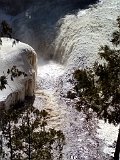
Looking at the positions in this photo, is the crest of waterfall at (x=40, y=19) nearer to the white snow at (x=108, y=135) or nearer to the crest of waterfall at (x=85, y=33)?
the crest of waterfall at (x=85, y=33)

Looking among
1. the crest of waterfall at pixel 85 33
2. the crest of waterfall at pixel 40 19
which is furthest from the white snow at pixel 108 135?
the crest of waterfall at pixel 40 19

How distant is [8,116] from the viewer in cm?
1038

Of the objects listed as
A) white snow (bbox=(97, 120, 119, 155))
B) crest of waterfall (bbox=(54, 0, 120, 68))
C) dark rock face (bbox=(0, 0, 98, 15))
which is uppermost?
dark rock face (bbox=(0, 0, 98, 15))

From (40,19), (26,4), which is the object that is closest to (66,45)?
(40,19)

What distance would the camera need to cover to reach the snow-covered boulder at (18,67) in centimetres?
1953

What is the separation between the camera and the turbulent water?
17.7m

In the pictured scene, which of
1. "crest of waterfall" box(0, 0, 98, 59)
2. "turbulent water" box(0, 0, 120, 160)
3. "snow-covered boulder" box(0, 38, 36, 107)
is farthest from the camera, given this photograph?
"crest of waterfall" box(0, 0, 98, 59)

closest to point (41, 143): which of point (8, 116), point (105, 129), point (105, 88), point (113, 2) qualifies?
point (8, 116)

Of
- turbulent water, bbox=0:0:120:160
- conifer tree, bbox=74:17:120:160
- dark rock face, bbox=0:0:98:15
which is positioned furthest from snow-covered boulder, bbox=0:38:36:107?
dark rock face, bbox=0:0:98:15

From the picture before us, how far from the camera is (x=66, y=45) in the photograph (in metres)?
26.2

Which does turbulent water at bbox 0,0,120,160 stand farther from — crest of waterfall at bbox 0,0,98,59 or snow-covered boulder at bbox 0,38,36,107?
snow-covered boulder at bbox 0,38,36,107

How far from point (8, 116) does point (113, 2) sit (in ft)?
62.4

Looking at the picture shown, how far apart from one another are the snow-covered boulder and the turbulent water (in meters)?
0.91

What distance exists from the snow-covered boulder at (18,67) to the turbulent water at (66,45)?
0.91 m
